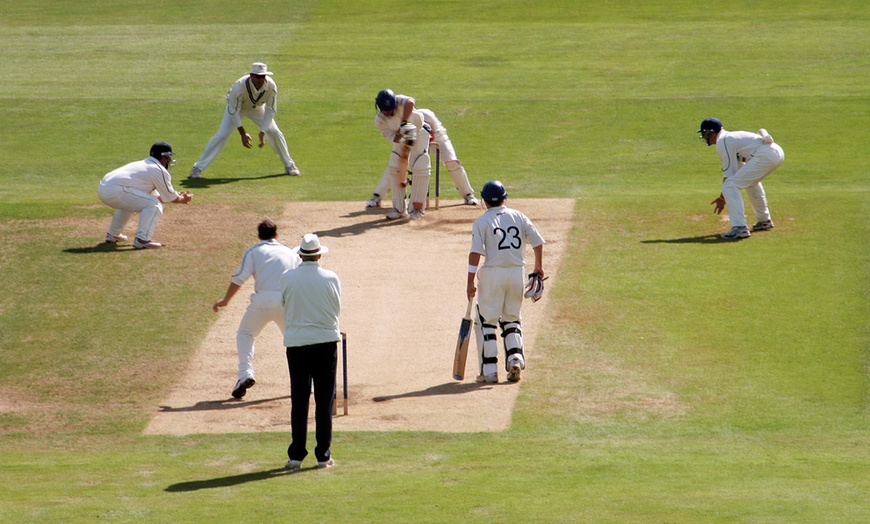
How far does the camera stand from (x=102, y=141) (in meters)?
27.1

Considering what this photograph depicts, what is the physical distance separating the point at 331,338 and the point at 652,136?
16658 millimetres

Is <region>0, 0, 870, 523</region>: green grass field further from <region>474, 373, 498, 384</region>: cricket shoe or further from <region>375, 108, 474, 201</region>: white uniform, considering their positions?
<region>375, 108, 474, 201</region>: white uniform

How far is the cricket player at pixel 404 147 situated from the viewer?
65.1 feet

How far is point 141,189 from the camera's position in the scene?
61.7 ft

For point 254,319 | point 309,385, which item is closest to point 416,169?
point 254,319

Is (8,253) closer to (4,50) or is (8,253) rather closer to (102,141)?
(102,141)

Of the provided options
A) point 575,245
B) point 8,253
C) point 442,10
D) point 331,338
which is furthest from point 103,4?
point 331,338

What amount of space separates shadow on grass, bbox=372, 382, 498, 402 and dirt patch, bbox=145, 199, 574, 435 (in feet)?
0.04

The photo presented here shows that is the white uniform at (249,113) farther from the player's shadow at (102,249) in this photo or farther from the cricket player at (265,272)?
the cricket player at (265,272)

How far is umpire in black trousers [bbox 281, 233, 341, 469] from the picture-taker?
1109 cm

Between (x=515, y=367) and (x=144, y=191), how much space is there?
7.52m

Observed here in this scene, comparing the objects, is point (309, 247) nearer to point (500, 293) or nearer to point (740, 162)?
point (500, 293)

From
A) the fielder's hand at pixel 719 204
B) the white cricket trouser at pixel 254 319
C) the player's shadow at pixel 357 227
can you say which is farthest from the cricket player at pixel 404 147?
the white cricket trouser at pixel 254 319

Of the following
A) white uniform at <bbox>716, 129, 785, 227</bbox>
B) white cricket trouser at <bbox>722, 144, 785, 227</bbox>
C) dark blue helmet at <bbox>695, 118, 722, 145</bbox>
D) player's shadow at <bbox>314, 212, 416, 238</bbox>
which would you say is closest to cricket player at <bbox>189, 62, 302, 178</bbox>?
player's shadow at <bbox>314, 212, 416, 238</bbox>
